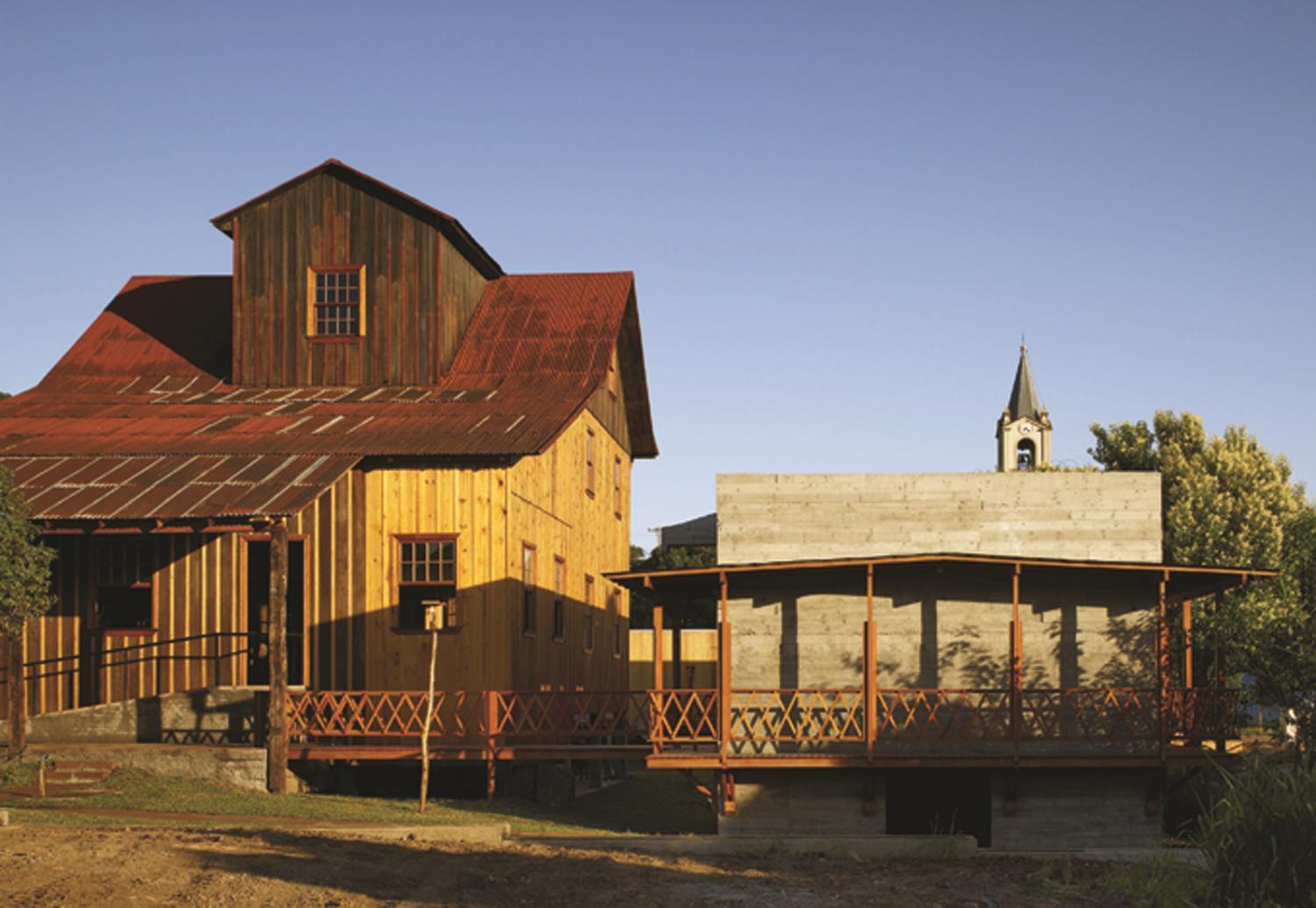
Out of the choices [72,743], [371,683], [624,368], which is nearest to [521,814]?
[371,683]

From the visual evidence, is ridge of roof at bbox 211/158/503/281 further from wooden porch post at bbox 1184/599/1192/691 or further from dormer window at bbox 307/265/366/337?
wooden porch post at bbox 1184/599/1192/691

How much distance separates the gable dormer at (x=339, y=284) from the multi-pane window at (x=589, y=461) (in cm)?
384

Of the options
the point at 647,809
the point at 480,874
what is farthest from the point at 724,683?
the point at 480,874

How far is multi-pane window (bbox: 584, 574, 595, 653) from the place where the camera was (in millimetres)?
33844

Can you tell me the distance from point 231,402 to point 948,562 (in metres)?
14.9

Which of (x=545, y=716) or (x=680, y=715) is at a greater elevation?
(x=680, y=715)

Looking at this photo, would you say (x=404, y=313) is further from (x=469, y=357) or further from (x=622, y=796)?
(x=622, y=796)

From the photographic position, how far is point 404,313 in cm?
3080

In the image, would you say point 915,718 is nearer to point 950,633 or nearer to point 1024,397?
point 950,633

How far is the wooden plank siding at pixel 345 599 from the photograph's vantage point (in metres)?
25.9

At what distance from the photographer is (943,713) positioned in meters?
23.5

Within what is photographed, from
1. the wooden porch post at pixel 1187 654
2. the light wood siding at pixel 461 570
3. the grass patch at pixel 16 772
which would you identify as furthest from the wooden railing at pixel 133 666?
the wooden porch post at pixel 1187 654

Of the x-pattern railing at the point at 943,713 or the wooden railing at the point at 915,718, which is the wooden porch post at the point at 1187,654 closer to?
the wooden railing at the point at 915,718

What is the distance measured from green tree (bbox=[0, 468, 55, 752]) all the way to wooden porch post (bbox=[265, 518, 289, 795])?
328 centimetres
